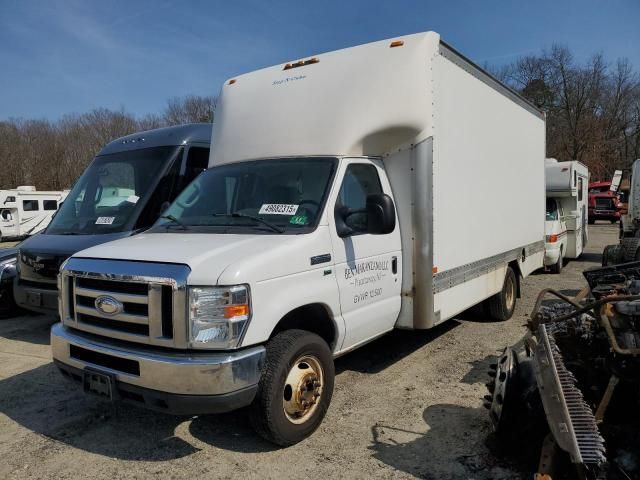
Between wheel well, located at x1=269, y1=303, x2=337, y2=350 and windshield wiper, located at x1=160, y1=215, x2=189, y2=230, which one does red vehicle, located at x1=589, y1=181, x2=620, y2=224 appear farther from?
windshield wiper, located at x1=160, y1=215, x2=189, y2=230

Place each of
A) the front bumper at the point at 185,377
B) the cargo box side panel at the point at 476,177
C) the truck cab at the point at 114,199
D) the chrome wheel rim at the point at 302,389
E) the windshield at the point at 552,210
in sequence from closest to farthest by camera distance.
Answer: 1. the front bumper at the point at 185,377
2. the chrome wheel rim at the point at 302,389
3. the cargo box side panel at the point at 476,177
4. the truck cab at the point at 114,199
5. the windshield at the point at 552,210

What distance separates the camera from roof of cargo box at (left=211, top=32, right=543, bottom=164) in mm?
4695

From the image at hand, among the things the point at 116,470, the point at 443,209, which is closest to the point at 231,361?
the point at 116,470

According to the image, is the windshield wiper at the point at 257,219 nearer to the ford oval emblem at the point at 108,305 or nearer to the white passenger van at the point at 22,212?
the ford oval emblem at the point at 108,305

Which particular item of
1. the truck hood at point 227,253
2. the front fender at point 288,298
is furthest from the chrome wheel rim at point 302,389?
the truck hood at point 227,253

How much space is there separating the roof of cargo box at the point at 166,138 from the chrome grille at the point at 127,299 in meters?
4.11

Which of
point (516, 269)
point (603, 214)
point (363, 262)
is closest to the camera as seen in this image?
point (363, 262)

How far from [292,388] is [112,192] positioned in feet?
17.0

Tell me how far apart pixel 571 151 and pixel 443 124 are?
43.0m

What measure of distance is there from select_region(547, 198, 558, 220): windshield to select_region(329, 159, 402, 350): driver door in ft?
28.9

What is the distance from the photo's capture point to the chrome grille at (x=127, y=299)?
335 centimetres

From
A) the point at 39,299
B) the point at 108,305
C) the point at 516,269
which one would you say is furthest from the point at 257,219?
the point at 516,269

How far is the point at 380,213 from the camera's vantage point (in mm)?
4176

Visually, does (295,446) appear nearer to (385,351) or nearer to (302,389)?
(302,389)
